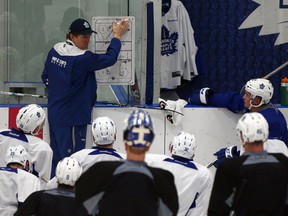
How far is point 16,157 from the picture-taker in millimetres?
5977

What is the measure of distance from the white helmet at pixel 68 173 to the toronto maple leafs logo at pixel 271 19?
15.8ft

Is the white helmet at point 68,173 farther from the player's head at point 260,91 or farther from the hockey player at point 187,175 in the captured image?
the player's head at point 260,91

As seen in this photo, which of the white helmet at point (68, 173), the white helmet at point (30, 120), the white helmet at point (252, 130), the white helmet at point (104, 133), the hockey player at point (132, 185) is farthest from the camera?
the white helmet at point (30, 120)

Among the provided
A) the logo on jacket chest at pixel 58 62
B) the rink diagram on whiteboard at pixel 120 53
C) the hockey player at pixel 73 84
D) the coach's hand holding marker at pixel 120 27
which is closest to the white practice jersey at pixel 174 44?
the rink diagram on whiteboard at pixel 120 53

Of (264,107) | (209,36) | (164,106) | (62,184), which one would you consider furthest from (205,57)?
(62,184)

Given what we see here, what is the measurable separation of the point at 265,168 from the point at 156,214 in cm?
81

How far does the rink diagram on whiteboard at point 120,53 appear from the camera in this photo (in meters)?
8.08

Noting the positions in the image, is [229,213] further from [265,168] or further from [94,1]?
[94,1]

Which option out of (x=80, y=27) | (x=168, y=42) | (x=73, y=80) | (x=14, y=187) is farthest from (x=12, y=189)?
(x=168, y=42)

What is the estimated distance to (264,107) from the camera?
23.0 feet

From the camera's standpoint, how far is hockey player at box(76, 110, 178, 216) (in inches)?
169

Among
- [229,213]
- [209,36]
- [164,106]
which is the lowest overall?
[229,213]

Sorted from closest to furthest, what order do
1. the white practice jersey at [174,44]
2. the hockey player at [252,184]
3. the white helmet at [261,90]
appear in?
the hockey player at [252,184] → the white helmet at [261,90] → the white practice jersey at [174,44]

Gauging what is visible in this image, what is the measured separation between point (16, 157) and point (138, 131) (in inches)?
71.2
